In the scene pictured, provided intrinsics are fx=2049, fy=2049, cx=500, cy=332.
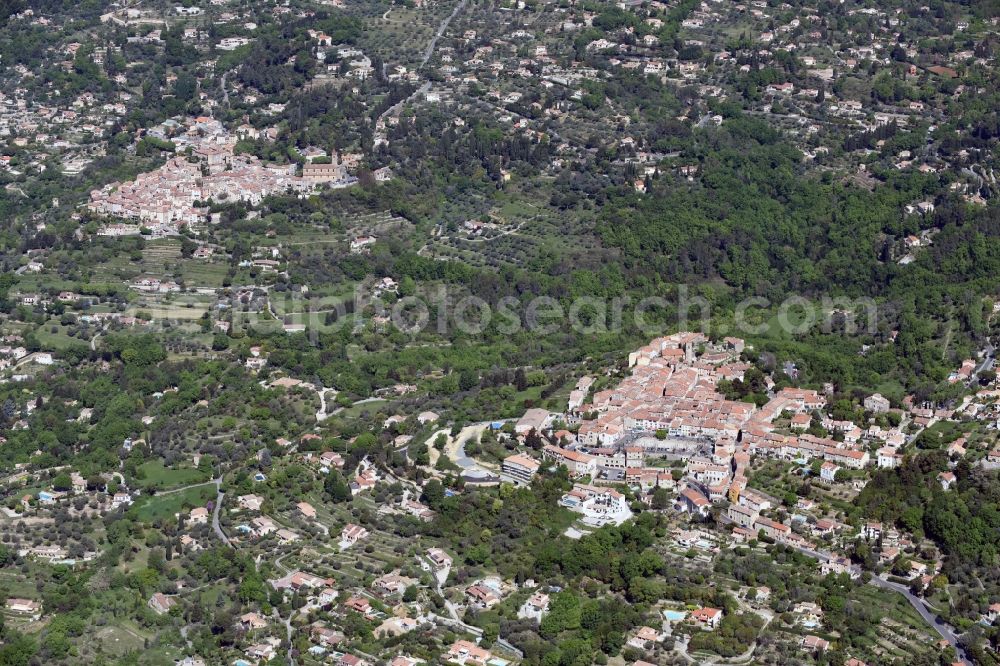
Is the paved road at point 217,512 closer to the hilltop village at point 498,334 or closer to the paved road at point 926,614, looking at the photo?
the hilltop village at point 498,334

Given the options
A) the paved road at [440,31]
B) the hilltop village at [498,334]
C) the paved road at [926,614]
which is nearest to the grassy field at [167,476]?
the hilltop village at [498,334]

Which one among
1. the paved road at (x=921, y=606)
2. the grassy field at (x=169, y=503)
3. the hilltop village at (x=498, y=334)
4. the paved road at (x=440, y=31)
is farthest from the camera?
the paved road at (x=440, y=31)

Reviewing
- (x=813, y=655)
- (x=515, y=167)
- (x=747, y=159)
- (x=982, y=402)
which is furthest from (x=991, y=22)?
(x=813, y=655)

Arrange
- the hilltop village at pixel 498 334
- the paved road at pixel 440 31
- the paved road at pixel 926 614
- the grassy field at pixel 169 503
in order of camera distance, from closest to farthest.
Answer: the paved road at pixel 926 614
the hilltop village at pixel 498 334
the grassy field at pixel 169 503
the paved road at pixel 440 31

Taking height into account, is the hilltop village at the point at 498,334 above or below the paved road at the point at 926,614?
below

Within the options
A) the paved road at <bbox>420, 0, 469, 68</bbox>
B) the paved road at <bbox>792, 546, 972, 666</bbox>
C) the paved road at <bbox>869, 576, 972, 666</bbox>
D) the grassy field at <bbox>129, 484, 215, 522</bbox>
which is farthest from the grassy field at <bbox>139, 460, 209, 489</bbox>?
the paved road at <bbox>420, 0, 469, 68</bbox>

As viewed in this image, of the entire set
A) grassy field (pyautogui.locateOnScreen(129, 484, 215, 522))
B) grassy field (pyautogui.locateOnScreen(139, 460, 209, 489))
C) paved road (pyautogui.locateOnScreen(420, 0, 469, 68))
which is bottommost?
grassy field (pyautogui.locateOnScreen(139, 460, 209, 489))

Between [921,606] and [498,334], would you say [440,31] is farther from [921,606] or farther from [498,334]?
[921,606]

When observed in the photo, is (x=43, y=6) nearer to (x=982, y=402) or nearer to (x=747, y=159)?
(x=747, y=159)

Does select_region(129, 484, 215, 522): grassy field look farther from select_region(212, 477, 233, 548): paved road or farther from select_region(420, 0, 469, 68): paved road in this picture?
select_region(420, 0, 469, 68): paved road
